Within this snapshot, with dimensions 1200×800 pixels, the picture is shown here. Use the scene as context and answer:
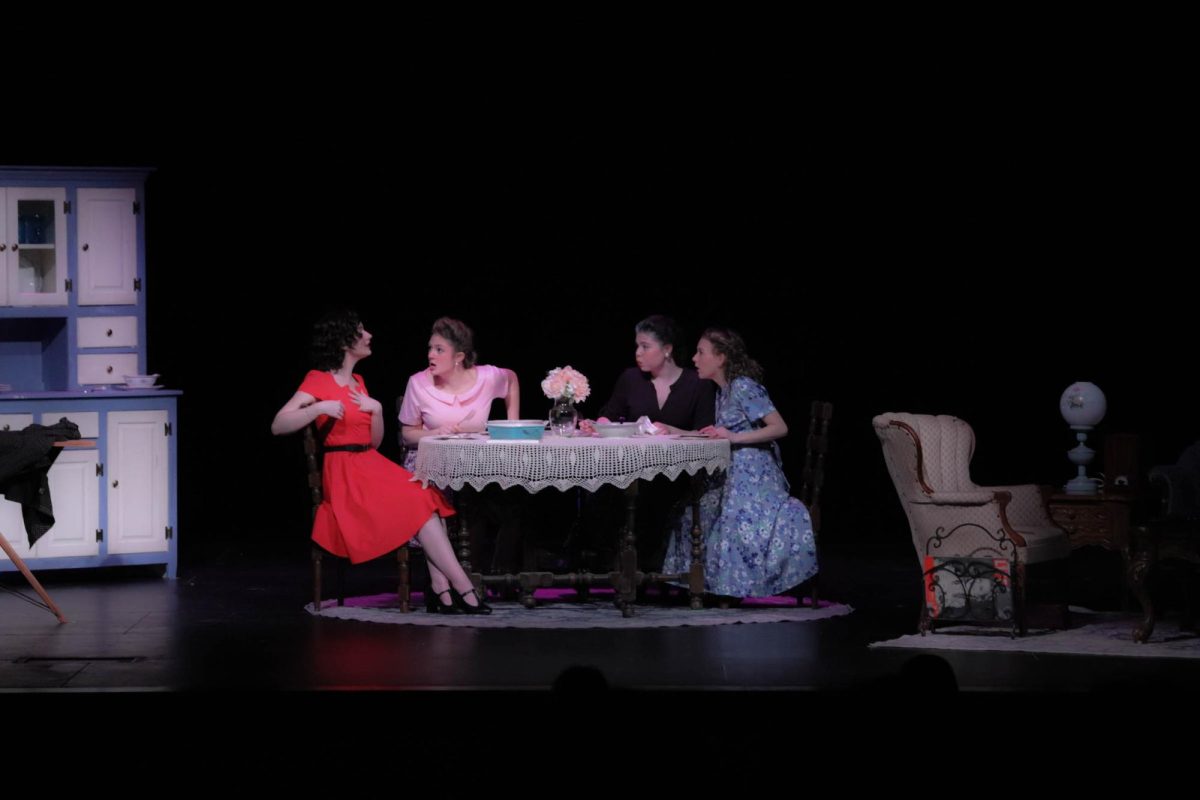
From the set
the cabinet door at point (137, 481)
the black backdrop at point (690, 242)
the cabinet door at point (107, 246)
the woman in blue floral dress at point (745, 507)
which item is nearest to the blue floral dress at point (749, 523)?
the woman in blue floral dress at point (745, 507)

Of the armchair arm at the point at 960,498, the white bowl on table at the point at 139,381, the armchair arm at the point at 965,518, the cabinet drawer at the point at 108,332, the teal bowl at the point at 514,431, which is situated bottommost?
the armchair arm at the point at 965,518

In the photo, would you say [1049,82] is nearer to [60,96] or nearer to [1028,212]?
[1028,212]

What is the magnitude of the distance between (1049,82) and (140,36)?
4.63 meters

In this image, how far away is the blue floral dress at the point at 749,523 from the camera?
7289 millimetres

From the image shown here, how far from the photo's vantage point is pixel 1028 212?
32.1 ft

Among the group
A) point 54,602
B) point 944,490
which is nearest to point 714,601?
point 944,490

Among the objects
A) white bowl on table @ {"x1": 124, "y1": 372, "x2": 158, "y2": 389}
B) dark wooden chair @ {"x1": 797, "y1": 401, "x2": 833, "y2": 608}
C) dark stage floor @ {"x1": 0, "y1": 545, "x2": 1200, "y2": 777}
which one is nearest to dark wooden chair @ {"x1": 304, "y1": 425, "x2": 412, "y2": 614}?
dark stage floor @ {"x1": 0, "y1": 545, "x2": 1200, "y2": 777}

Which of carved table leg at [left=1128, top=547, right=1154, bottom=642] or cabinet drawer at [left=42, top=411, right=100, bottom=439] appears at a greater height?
cabinet drawer at [left=42, top=411, right=100, bottom=439]

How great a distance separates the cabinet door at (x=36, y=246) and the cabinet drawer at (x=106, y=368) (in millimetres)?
302

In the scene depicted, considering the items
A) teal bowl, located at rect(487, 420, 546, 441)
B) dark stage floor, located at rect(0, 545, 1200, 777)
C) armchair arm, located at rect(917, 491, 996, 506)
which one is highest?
teal bowl, located at rect(487, 420, 546, 441)

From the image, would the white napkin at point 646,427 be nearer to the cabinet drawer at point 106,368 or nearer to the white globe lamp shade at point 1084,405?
the white globe lamp shade at point 1084,405

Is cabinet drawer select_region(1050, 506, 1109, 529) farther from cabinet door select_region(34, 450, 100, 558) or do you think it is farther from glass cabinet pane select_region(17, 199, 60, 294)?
glass cabinet pane select_region(17, 199, 60, 294)

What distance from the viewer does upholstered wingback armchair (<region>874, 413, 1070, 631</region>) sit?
260 inches

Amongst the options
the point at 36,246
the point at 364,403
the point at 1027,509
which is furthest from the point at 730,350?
the point at 36,246
